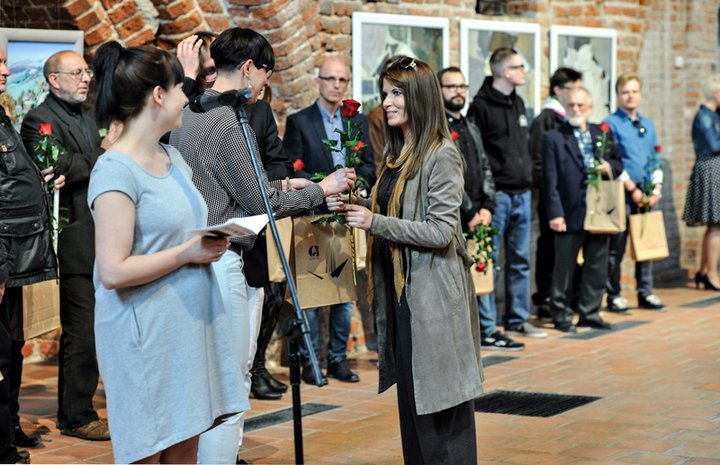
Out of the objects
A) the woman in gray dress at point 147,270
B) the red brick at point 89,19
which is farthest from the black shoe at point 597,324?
the woman in gray dress at point 147,270

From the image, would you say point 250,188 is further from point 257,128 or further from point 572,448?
point 572,448

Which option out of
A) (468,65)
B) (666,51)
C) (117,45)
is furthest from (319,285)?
(666,51)

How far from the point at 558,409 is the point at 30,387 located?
328cm

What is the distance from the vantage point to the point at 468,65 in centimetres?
1015

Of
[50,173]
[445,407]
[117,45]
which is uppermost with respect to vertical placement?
[117,45]

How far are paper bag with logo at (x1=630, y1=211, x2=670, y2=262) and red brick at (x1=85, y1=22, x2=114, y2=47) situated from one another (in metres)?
4.85

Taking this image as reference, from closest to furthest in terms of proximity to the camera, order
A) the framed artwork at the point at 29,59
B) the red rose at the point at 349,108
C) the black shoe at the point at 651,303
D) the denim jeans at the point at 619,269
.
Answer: the red rose at the point at 349,108 → the framed artwork at the point at 29,59 → the denim jeans at the point at 619,269 → the black shoe at the point at 651,303

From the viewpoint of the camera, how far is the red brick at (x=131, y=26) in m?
7.82

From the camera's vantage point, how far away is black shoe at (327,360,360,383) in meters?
7.83

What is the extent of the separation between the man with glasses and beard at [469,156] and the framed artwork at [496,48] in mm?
1327

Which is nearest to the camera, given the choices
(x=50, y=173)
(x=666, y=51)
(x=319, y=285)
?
(x=319, y=285)

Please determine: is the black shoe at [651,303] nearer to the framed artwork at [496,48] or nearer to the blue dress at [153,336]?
the framed artwork at [496,48]

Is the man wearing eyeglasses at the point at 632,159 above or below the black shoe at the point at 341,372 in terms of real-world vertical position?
above

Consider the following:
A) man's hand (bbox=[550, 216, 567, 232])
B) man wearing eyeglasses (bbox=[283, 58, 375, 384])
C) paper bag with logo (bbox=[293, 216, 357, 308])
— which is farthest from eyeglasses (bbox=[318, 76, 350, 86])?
man's hand (bbox=[550, 216, 567, 232])
